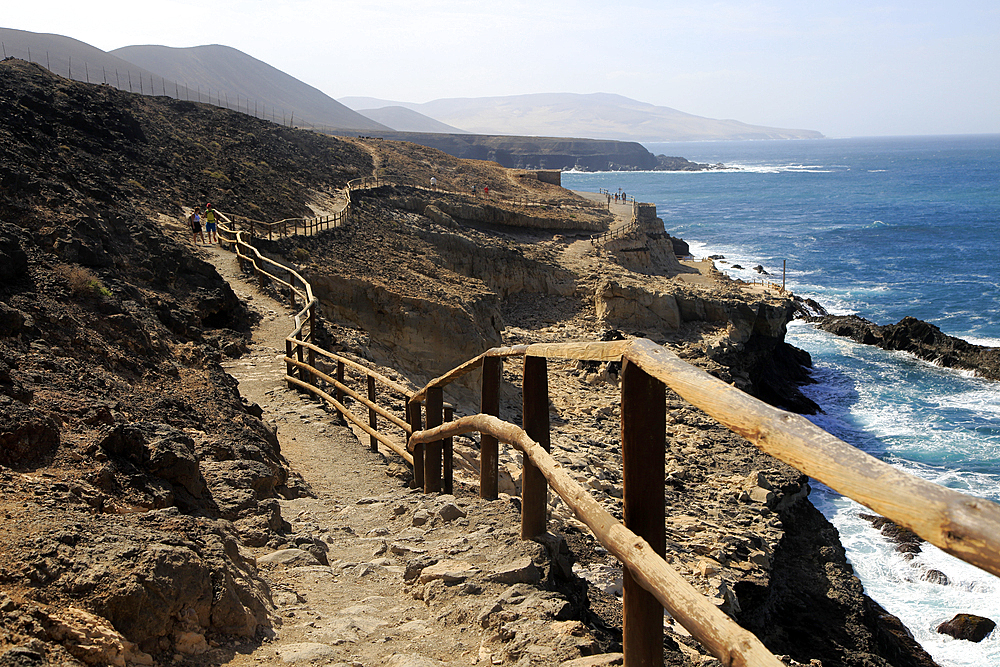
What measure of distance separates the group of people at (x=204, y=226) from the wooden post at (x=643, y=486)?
19684 millimetres

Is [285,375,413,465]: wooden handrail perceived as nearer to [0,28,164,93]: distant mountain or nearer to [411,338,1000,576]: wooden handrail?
[411,338,1000,576]: wooden handrail

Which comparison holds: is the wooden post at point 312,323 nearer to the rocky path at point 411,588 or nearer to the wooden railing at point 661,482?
the rocky path at point 411,588

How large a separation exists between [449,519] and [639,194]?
358 feet

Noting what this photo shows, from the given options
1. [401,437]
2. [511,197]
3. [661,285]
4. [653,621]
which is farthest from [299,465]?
[511,197]

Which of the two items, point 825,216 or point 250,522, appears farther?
point 825,216

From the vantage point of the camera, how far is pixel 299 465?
7.69 metres

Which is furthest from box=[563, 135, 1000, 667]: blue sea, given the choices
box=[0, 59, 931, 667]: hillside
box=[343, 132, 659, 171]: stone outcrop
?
box=[343, 132, 659, 171]: stone outcrop

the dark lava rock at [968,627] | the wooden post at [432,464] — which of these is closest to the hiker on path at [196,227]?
the wooden post at [432,464]

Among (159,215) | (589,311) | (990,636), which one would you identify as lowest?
(990,636)

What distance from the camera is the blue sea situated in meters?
14.1

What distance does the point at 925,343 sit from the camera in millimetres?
30484

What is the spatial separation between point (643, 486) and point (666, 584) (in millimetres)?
354

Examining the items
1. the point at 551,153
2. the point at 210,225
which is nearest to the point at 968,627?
the point at 210,225

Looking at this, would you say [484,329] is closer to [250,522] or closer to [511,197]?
[250,522]
